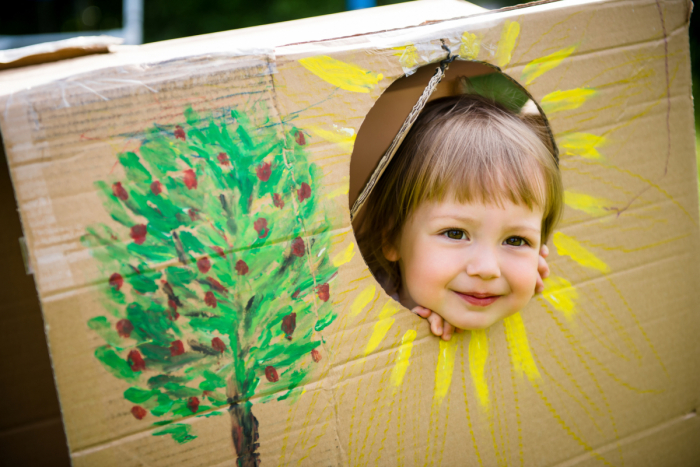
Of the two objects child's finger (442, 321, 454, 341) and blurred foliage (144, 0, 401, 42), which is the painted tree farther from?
blurred foliage (144, 0, 401, 42)

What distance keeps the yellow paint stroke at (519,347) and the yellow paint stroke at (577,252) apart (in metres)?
0.13

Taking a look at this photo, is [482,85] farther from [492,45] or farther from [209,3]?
[209,3]

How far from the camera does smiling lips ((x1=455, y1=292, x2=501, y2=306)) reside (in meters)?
0.70

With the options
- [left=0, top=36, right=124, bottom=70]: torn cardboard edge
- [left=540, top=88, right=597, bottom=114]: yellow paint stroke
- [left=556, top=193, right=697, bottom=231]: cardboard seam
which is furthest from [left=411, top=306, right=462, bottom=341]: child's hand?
[left=0, top=36, right=124, bottom=70]: torn cardboard edge

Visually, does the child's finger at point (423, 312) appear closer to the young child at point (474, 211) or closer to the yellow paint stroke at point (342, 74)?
the young child at point (474, 211)

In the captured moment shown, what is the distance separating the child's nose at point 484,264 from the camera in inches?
27.1

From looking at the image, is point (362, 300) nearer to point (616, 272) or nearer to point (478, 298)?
point (478, 298)

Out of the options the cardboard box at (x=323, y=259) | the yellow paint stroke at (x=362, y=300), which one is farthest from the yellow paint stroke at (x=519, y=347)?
the yellow paint stroke at (x=362, y=300)

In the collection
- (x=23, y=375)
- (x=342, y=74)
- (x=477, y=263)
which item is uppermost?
(x=342, y=74)

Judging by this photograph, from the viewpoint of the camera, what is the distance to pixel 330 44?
0.64 metres

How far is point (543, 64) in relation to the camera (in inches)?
28.3

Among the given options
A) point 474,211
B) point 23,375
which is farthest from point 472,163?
point 23,375

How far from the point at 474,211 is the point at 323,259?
24 cm

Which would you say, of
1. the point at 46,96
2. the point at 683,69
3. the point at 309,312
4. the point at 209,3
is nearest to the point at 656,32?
the point at 683,69
